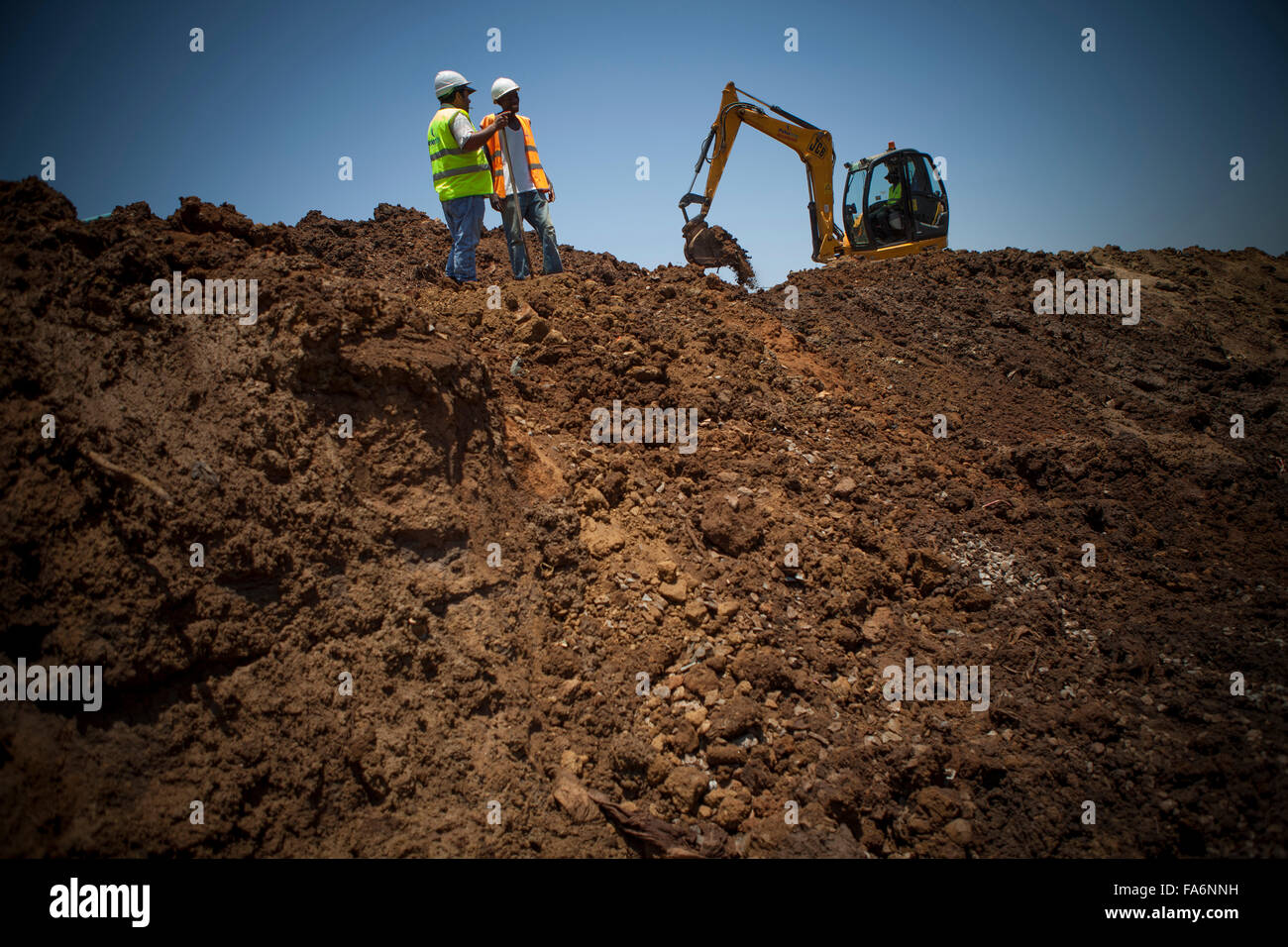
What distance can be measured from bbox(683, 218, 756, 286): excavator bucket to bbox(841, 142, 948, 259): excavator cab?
228 centimetres

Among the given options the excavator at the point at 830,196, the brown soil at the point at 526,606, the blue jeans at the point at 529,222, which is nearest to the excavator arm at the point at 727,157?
the excavator at the point at 830,196

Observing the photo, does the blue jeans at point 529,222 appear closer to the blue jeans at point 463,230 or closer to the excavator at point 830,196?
the blue jeans at point 463,230

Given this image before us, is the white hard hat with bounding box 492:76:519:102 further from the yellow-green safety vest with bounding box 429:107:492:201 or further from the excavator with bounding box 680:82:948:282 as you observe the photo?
the excavator with bounding box 680:82:948:282

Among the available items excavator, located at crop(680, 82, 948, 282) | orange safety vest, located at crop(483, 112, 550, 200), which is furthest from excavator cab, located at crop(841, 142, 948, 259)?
orange safety vest, located at crop(483, 112, 550, 200)

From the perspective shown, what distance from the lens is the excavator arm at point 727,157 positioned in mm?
10883

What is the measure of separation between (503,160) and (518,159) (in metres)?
0.16

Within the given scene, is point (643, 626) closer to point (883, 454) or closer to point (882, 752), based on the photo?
point (882, 752)

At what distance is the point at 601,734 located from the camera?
3402mm

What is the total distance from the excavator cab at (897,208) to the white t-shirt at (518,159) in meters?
6.94

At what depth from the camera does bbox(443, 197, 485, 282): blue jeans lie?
6.54 meters

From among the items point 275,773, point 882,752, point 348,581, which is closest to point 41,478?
point 348,581

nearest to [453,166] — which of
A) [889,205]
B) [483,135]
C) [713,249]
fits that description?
[483,135]

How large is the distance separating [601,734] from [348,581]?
4.92ft

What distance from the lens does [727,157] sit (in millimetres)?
10922
